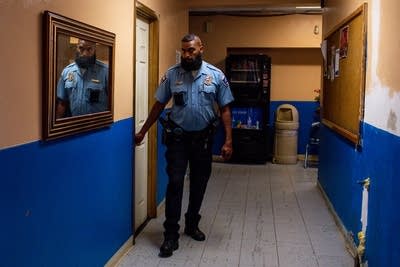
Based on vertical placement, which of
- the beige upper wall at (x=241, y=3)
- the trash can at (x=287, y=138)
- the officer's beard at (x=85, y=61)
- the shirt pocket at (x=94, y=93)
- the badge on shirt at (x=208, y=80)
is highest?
the beige upper wall at (x=241, y=3)

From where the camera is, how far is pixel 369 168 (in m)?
2.78

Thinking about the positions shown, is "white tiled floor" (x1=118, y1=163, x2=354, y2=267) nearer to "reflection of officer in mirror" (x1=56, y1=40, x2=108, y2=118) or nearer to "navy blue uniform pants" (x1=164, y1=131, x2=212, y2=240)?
"navy blue uniform pants" (x1=164, y1=131, x2=212, y2=240)

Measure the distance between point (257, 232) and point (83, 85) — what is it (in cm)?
204

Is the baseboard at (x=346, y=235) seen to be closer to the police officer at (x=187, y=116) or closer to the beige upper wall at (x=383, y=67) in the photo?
the beige upper wall at (x=383, y=67)

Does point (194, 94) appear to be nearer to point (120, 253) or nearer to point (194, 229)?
point (194, 229)

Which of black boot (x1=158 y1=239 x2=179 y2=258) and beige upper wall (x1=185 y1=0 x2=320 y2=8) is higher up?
beige upper wall (x1=185 y1=0 x2=320 y2=8)

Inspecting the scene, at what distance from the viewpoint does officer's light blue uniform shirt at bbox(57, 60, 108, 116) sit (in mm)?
2146

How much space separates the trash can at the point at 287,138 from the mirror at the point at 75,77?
4744 mm

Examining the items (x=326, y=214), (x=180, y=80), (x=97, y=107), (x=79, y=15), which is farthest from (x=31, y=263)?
(x=326, y=214)

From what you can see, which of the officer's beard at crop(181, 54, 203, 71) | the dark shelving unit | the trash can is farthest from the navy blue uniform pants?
the trash can

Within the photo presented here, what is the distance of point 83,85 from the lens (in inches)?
92.8

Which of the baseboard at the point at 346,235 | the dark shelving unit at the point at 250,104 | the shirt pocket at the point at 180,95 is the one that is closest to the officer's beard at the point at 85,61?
the shirt pocket at the point at 180,95

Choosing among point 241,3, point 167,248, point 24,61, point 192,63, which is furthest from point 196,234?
point 241,3

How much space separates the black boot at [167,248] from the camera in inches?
126
